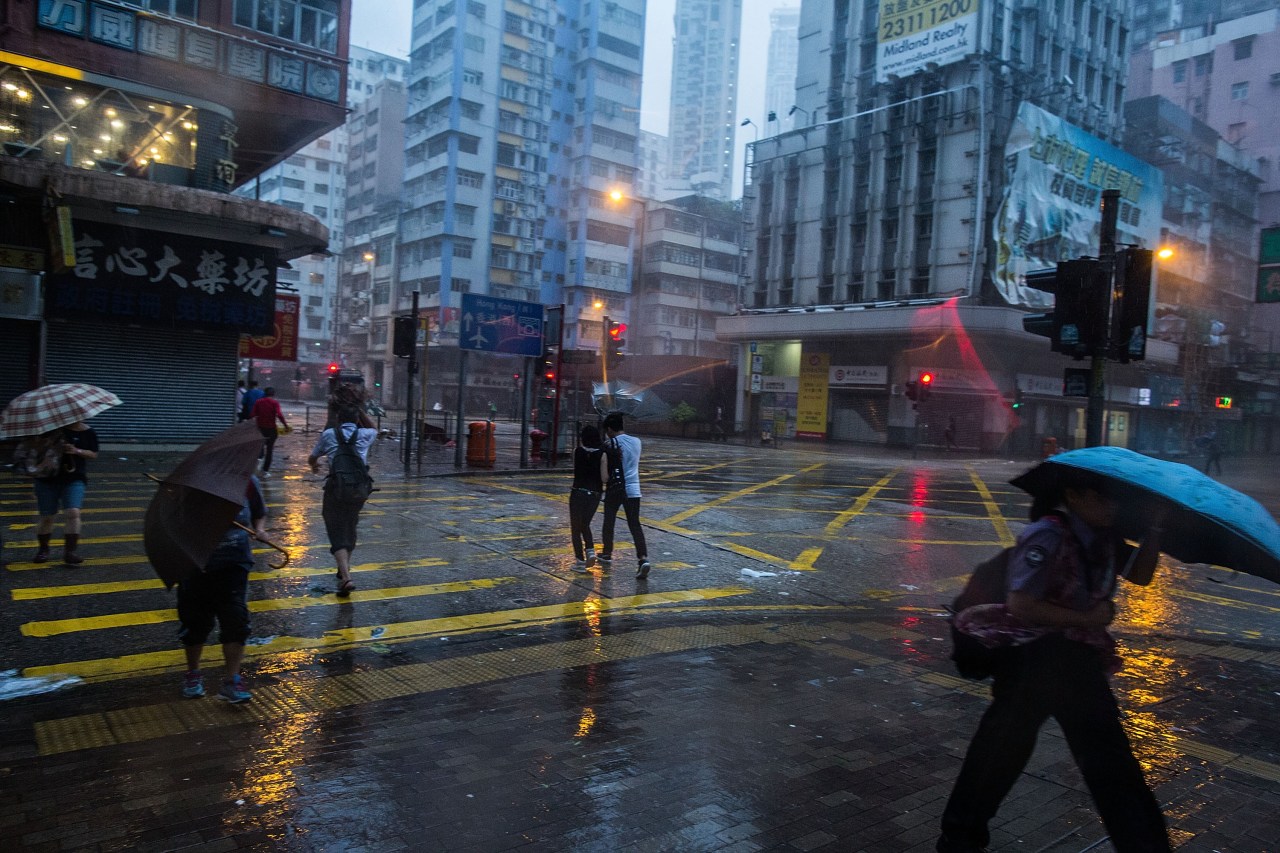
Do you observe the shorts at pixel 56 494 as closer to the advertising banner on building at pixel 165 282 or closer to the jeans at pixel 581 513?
the jeans at pixel 581 513

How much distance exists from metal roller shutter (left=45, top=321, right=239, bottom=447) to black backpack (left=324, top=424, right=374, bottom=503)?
15492 millimetres

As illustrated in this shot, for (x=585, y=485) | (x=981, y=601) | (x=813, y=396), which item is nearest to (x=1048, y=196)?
(x=813, y=396)

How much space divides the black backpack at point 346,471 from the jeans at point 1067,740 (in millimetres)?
5586

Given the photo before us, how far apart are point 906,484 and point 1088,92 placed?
38.0 metres

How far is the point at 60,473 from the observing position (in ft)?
26.1

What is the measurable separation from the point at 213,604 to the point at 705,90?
202 metres

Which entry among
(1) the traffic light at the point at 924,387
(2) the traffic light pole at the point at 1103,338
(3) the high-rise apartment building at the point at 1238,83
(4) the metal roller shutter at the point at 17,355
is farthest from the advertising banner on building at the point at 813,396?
(3) the high-rise apartment building at the point at 1238,83

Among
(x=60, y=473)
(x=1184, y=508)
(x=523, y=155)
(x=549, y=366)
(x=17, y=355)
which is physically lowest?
(x=60, y=473)

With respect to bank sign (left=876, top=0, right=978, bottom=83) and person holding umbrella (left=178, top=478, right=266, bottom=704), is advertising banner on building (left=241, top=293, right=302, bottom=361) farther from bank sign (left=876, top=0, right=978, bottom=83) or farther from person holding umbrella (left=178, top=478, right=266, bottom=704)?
bank sign (left=876, top=0, right=978, bottom=83)

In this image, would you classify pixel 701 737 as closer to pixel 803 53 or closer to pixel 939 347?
pixel 939 347

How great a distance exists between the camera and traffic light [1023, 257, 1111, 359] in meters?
6.86

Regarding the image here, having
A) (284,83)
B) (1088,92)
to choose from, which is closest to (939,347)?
(1088,92)

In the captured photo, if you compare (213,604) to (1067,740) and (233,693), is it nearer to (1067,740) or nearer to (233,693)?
(233,693)

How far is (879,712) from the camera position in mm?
5121
